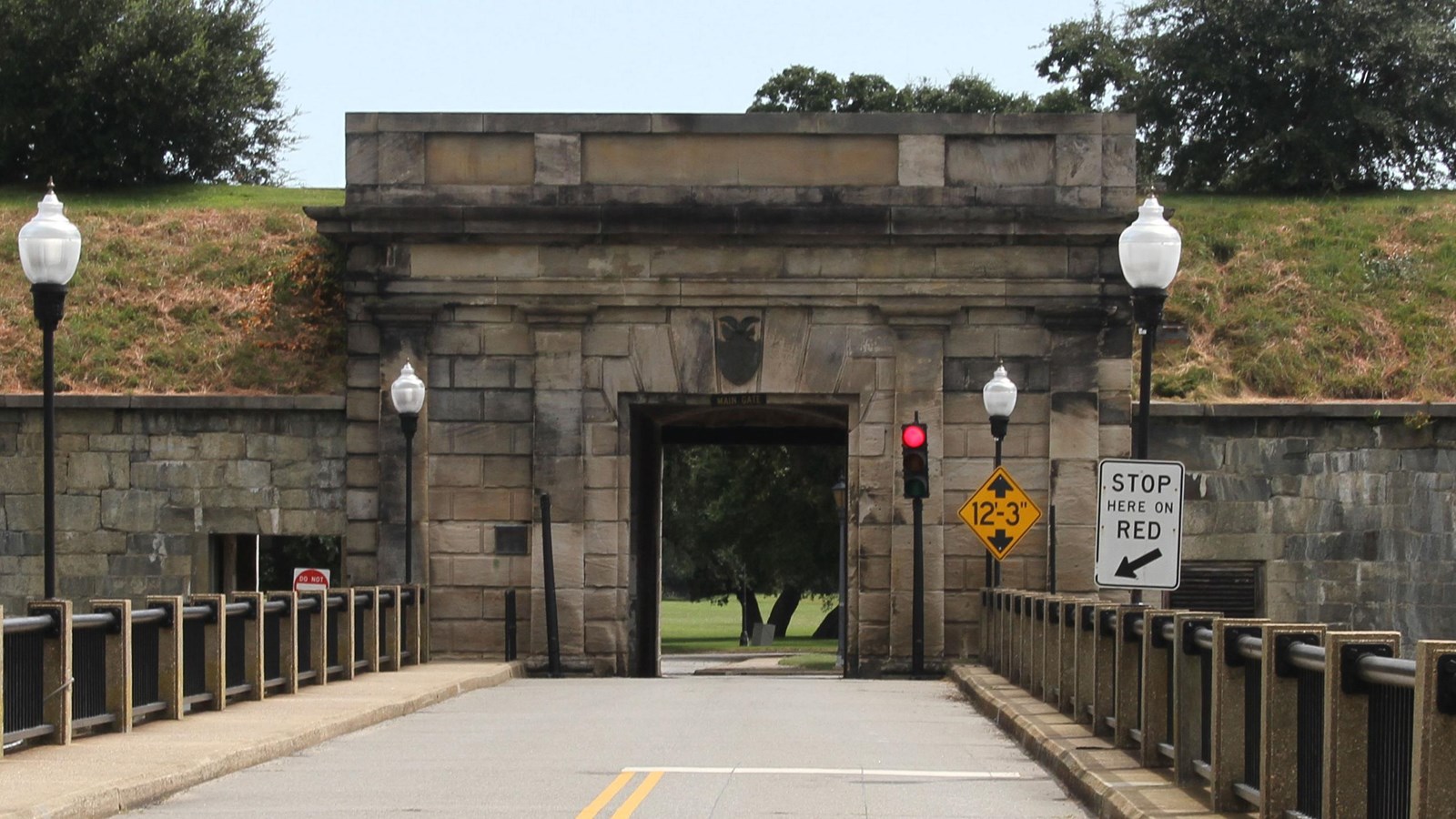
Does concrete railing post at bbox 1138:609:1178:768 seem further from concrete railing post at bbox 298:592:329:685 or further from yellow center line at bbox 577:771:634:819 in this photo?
concrete railing post at bbox 298:592:329:685

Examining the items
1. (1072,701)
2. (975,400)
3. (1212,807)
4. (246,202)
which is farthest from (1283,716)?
(246,202)

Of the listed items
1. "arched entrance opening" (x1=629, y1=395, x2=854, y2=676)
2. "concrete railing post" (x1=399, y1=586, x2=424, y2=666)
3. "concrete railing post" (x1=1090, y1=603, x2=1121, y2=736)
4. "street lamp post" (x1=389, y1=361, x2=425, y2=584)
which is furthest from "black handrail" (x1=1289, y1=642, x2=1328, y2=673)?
"arched entrance opening" (x1=629, y1=395, x2=854, y2=676)

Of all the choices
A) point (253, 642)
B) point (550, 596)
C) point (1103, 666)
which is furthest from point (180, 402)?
point (1103, 666)

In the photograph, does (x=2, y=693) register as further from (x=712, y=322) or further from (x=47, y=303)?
(x=712, y=322)

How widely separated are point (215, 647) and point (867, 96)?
51.1 m

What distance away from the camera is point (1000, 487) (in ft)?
86.5

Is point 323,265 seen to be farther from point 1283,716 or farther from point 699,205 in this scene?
point 1283,716

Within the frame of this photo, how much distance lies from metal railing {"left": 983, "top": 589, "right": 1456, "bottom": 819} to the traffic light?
11.0m

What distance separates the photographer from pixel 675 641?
221 ft

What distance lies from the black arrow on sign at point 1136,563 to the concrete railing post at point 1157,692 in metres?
1.96

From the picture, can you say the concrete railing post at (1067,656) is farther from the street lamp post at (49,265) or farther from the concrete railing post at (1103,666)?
the street lamp post at (49,265)

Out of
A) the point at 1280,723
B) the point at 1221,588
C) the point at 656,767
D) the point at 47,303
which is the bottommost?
the point at 1221,588

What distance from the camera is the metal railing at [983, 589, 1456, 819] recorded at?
25.4ft

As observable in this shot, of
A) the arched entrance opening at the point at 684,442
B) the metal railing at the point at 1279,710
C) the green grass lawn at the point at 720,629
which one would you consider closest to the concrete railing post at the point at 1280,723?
the metal railing at the point at 1279,710
